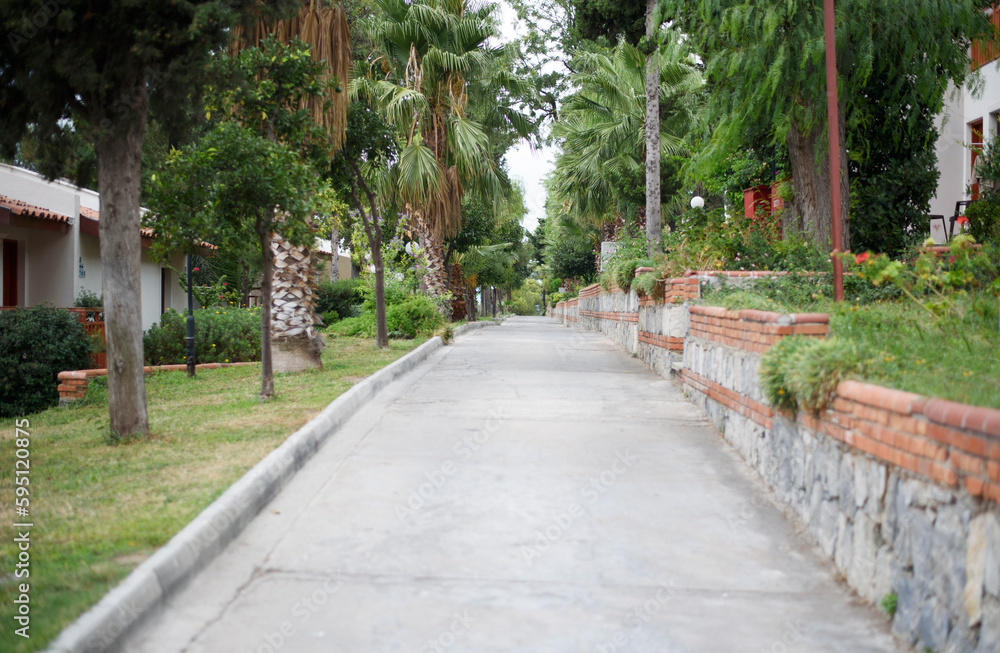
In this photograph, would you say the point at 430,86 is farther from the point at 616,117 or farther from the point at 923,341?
the point at 923,341

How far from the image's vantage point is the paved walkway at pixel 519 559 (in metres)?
3.91

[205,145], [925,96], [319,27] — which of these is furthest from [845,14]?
[205,145]

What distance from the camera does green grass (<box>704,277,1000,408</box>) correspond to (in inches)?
171

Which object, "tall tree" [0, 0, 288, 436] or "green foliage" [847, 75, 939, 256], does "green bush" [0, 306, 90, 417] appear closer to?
"tall tree" [0, 0, 288, 436]

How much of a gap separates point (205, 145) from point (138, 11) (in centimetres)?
192

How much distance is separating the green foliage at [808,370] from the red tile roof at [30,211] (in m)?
12.8

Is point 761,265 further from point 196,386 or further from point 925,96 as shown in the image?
point 196,386

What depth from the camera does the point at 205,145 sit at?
8.84m

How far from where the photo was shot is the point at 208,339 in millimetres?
16547
